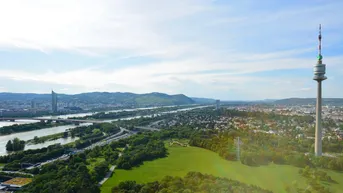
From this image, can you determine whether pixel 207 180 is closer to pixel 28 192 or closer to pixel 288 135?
pixel 28 192

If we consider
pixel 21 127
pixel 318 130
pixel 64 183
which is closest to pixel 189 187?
pixel 64 183

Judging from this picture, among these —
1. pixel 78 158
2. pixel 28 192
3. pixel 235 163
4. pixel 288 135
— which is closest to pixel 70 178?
pixel 28 192

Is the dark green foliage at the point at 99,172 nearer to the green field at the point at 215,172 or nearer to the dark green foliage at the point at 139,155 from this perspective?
the green field at the point at 215,172

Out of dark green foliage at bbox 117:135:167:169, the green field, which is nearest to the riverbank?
dark green foliage at bbox 117:135:167:169

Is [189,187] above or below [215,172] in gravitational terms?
above

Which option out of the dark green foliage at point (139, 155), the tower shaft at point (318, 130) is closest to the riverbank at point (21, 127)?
the dark green foliage at point (139, 155)

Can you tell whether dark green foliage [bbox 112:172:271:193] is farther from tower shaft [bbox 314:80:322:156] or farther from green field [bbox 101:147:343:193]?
tower shaft [bbox 314:80:322:156]

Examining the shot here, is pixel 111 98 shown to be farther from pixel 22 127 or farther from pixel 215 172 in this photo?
pixel 215 172

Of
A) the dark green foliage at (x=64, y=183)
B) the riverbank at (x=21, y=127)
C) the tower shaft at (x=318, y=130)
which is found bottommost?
the riverbank at (x=21, y=127)
